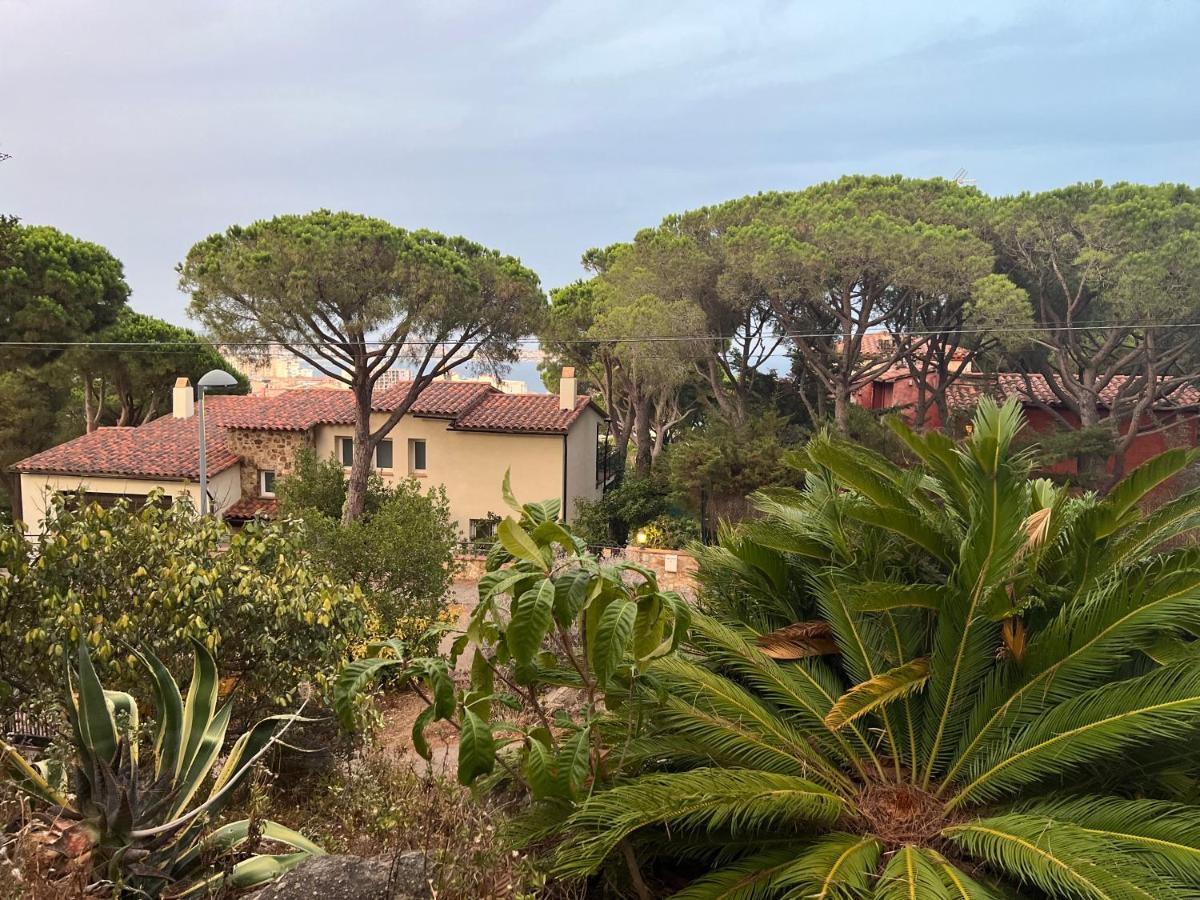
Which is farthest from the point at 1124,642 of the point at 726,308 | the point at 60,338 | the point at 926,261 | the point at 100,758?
the point at 60,338

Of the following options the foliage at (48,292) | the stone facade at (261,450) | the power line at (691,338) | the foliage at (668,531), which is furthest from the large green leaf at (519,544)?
the foliage at (48,292)

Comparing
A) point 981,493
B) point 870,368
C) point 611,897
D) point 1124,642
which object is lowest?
point 611,897

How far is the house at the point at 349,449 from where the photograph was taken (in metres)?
23.9

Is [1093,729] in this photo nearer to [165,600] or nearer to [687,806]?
[687,806]

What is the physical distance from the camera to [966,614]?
174 inches

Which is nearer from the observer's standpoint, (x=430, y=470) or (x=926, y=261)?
(x=926, y=261)

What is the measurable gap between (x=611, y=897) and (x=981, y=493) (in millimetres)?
2864

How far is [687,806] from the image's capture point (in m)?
3.66

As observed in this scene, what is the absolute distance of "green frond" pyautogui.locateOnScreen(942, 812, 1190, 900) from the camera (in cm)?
328

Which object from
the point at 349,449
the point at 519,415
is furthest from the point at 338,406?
the point at 519,415

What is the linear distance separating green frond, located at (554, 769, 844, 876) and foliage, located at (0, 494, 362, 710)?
10.1 feet

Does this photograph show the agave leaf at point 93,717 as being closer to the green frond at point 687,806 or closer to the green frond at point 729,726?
the green frond at point 687,806

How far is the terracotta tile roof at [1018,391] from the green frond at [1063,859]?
70.2ft

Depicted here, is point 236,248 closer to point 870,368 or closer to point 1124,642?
point 870,368
